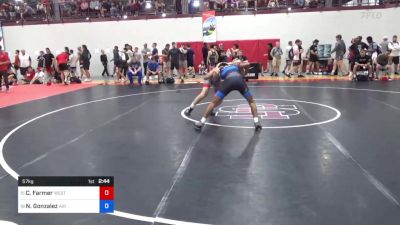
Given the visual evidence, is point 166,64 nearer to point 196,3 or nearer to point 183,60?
point 183,60

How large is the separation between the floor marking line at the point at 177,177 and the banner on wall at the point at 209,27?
1433cm

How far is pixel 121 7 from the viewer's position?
22.4 meters

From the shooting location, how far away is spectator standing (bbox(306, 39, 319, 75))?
59.7 ft

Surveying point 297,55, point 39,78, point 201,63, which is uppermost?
point 297,55

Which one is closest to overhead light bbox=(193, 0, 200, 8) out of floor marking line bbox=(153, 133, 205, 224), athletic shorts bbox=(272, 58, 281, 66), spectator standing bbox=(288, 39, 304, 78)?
athletic shorts bbox=(272, 58, 281, 66)

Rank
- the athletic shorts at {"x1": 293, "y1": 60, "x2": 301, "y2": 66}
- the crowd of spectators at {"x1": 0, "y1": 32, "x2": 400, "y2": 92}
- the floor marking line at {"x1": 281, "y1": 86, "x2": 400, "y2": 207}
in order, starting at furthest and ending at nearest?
the athletic shorts at {"x1": 293, "y1": 60, "x2": 301, "y2": 66}
the crowd of spectators at {"x1": 0, "y1": 32, "x2": 400, "y2": 92}
the floor marking line at {"x1": 281, "y1": 86, "x2": 400, "y2": 207}

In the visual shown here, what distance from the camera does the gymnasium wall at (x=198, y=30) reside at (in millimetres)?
19578

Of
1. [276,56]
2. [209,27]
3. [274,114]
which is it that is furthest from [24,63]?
[274,114]

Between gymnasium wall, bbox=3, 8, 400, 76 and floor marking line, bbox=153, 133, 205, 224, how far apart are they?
1444 cm

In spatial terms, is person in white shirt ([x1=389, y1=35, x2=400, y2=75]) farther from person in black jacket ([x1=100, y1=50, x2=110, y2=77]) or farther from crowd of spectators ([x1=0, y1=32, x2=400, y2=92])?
person in black jacket ([x1=100, y1=50, x2=110, y2=77])

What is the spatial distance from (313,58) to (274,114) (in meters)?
10.2

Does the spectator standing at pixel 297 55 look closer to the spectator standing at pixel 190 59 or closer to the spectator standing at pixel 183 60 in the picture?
the spectator standing at pixel 190 59
